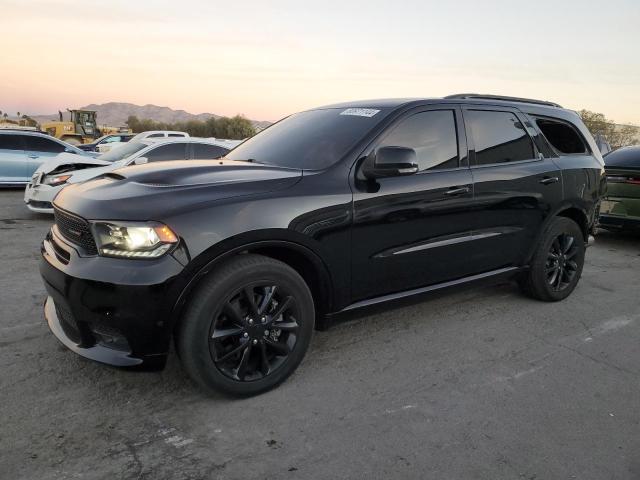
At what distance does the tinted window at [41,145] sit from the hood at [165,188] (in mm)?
9942

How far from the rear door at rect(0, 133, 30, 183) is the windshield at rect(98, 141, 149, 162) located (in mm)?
2607

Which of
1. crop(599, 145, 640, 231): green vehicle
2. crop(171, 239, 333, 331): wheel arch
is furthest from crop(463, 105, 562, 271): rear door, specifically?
crop(599, 145, 640, 231): green vehicle

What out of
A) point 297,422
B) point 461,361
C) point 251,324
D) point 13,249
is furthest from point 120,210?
point 13,249

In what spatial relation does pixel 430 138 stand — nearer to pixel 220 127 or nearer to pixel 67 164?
pixel 67 164

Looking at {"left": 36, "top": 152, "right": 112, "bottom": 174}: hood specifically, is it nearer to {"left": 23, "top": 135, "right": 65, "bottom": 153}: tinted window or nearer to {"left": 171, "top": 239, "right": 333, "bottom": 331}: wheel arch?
{"left": 23, "top": 135, "right": 65, "bottom": 153}: tinted window

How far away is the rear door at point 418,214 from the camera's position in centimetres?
332

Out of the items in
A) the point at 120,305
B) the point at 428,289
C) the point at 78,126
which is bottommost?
the point at 428,289

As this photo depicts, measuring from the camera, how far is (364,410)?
114 inches

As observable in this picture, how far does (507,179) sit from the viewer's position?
4.16 metres

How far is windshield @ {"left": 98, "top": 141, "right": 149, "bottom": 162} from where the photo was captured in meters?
9.84

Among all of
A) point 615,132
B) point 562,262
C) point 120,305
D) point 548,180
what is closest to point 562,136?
point 548,180

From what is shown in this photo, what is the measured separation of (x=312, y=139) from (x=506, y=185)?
5.33 feet

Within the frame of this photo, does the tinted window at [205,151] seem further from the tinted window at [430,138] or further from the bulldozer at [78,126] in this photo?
the bulldozer at [78,126]

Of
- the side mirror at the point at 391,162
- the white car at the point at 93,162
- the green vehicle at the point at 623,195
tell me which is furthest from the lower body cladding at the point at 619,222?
the white car at the point at 93,162
